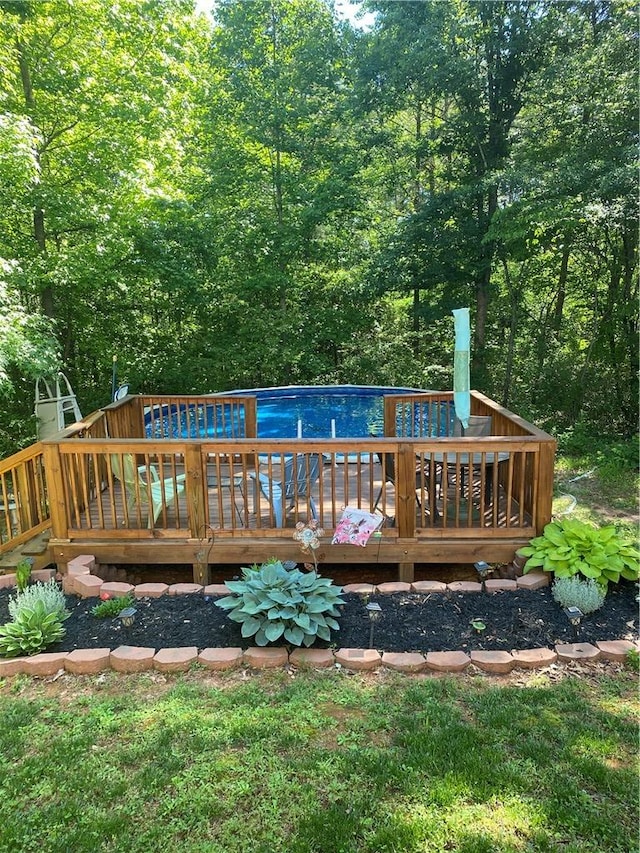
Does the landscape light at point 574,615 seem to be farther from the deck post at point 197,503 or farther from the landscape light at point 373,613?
the deck post at point 197,503

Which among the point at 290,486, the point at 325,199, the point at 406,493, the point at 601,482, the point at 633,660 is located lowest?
the point at 601,482

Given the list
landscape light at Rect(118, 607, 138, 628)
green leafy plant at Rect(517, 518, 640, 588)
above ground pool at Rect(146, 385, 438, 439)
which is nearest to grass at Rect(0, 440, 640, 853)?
landscape light at Rect(118, 607, 138, 628)

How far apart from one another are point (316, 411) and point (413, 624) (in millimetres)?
8654

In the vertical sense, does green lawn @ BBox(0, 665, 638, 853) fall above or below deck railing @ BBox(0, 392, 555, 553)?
below

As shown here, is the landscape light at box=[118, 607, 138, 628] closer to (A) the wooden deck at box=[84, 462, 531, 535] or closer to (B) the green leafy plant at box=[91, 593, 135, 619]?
(B) the green leafy plant at box=[91, 593, 135, 619]

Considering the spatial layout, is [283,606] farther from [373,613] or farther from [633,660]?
[633,660]

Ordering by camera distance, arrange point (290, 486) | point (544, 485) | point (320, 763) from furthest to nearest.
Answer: point (290, 486)
point (544, 485)
point (320, 763)

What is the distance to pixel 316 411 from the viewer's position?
470 inches

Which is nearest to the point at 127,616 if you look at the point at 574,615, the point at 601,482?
the point at 574,615

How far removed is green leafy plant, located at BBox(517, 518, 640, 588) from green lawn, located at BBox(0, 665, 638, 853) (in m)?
0.85

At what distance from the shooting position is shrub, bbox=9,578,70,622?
3.37 m

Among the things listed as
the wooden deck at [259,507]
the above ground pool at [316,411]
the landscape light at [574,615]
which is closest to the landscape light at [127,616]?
the wooden deck at [259,507]

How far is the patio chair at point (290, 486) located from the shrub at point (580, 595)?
1838 mm

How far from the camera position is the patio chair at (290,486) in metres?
4.27
